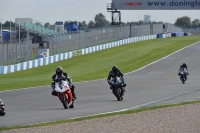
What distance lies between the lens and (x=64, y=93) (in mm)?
19453

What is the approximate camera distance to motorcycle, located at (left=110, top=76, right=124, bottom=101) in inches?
914

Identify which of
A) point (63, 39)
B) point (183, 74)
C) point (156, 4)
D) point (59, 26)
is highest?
point (156, 4)

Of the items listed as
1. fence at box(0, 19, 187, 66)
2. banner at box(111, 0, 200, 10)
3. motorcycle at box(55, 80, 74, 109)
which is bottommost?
motorcycle at box(55, 80, 74, 109)

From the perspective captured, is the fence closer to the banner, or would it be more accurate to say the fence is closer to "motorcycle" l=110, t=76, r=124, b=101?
the banner

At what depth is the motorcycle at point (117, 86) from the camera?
2320cm

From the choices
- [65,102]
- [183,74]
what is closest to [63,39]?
[183,74]

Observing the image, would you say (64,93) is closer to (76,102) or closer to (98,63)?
(76,102)

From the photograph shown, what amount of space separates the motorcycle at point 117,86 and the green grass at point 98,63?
12.7m

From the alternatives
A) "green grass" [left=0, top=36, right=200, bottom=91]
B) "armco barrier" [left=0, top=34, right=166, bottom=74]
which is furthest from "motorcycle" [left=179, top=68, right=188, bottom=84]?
"armco barrier" [left=0, top=34, right=166, bottom=74]

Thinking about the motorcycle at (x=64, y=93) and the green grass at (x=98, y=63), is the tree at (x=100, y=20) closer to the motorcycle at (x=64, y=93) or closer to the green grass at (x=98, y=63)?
the green grass at (x=98, y=63)

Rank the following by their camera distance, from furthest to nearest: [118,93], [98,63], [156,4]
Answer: [156,4] < [98,63] < [118,93]

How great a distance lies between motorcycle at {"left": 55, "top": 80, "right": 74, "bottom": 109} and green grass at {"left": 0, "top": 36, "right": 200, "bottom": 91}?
16.0m

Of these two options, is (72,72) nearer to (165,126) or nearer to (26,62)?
(26,62)

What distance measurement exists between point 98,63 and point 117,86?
106 ft
